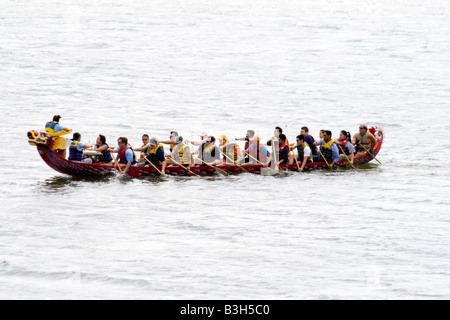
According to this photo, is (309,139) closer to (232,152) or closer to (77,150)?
(232,152)

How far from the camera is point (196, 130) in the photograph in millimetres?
35906

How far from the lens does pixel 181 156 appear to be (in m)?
24.9

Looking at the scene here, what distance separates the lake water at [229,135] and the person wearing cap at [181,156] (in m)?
0.66

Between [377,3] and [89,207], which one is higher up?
[377,3]

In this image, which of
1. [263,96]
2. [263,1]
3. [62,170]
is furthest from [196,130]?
[263,1]

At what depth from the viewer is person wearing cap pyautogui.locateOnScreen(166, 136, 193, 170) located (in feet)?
81.5

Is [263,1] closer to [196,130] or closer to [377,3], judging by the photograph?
[377,3]

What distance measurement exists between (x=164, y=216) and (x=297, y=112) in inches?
795

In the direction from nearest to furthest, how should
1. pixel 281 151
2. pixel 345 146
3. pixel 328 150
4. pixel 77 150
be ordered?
pixel 77 150 < pixel 281 151 < pixel 328 150 < pixel 345 146

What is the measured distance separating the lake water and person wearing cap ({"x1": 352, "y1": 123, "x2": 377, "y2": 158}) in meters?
0.82

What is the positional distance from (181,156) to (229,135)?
9.57 metres

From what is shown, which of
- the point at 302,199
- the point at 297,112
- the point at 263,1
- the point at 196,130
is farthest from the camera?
the point at 263,1

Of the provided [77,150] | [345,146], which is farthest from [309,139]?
[77,150]

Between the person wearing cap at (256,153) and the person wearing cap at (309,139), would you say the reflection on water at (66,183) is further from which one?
the person wearing cap at (309,139)
